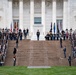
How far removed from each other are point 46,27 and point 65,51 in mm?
25702

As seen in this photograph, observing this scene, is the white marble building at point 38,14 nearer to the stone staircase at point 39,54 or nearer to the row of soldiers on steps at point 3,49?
the stone staircase at point 39,54

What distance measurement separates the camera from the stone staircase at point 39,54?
43.6 m

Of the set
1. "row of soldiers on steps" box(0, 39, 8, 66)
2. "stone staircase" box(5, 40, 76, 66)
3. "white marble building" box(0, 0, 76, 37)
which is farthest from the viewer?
"white marble building" box(0, 0, 76, 37)

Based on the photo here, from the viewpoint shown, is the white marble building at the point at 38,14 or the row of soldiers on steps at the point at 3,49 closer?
the row of soldiers on steps at the point at 3,49

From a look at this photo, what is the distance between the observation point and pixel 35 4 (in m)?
73.2

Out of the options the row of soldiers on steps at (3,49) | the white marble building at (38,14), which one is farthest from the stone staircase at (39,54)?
the white marble building at (38,14)

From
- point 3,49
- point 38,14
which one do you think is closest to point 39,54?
point 3,49

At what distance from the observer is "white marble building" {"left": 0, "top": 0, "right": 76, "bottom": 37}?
229 ft

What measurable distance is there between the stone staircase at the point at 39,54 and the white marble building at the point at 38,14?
56.8 ft

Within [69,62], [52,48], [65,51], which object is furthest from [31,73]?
[52,48]

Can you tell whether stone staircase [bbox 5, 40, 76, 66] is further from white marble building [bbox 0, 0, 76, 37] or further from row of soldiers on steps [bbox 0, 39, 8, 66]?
white marble building [bbox 0, 0, 76, 37]

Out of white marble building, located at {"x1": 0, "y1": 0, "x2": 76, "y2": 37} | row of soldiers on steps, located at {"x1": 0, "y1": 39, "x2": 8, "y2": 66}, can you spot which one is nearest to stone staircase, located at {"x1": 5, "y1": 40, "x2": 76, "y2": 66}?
row of soldiers on steps, located at {"x1": 0, "y1": 39, "x2": 8, "y2": 66}

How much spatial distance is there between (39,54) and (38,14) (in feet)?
87.9

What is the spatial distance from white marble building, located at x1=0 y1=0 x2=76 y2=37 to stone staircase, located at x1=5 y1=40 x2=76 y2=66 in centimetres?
1732
